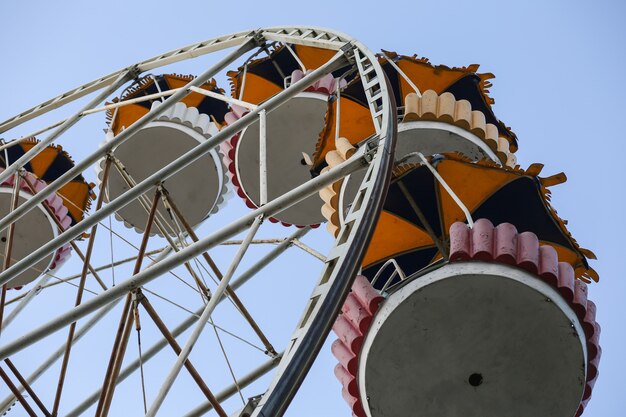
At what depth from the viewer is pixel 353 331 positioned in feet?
41.2

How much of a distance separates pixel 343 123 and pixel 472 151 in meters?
2.16

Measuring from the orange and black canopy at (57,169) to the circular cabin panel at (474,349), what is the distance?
10670 mm

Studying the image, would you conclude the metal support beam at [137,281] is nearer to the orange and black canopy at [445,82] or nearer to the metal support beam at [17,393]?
the metal support beam at [17,393]

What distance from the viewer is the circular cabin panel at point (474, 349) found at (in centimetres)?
1227

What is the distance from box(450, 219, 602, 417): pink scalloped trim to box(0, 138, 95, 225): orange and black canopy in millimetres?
11256

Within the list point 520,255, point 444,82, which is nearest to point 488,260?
point 520,255

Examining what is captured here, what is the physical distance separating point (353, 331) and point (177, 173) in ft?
30.2

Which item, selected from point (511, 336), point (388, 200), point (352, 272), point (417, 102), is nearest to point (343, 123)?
point (417, 102)

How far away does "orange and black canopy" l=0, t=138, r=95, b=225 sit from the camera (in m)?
21.5

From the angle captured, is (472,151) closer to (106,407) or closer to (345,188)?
(345,188)

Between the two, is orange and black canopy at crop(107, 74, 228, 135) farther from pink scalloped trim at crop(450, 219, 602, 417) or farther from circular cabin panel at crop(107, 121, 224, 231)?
pink scalloped trim at crop(450, 219, 602, 417)

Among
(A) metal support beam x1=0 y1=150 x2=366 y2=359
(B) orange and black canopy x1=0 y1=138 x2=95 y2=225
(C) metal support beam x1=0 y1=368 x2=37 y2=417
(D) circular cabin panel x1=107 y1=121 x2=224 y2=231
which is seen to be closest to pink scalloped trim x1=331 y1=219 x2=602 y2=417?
(A) metal support beam x1=0 y1=150 x2=366 y2=359

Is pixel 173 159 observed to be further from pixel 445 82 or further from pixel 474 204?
pixel 474 204

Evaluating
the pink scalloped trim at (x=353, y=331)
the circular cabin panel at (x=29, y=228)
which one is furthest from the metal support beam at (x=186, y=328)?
the circular cabin panel at (x=29, y=228)
